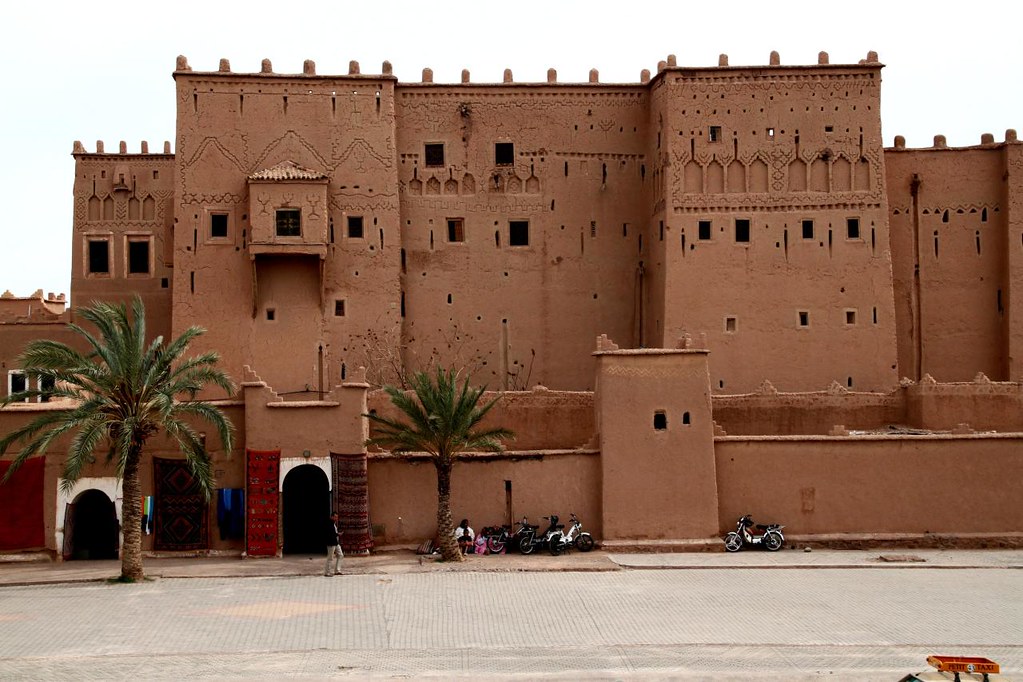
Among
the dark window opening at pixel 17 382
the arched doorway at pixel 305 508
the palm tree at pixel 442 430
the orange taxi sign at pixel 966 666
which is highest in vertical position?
the dark window opening at pixel 17 382

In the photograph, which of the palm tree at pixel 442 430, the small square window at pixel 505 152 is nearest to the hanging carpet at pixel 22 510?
the palm tree at pixel 442 430

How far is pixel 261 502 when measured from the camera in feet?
87.3

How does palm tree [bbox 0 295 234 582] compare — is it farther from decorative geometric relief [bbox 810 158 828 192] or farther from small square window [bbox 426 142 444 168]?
decorative geometric relief [bbox 810 158 828 192]

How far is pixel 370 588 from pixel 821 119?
62.6 ft

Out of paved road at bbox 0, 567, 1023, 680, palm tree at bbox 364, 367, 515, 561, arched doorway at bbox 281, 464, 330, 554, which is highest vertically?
palm tree at bbox 364, 367, 515, 561

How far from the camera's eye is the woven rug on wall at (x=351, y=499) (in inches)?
1049

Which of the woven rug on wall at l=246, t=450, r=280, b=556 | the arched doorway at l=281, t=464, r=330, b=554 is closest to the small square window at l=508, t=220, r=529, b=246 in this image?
the arched doorway at l=281, t=464, r=330, b=554

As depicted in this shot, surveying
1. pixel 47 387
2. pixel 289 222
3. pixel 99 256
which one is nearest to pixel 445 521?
pixel 47 387

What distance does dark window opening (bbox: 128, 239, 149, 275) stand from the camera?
38656 mm

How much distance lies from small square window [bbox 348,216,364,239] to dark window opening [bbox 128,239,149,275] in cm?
624

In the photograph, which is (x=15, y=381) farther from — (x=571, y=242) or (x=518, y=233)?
(x=571, y=242)

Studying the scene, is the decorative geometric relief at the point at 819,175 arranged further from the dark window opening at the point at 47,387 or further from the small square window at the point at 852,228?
the dark window opening at the point at 47,387

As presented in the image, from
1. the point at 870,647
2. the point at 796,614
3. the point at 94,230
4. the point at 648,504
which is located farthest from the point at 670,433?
the point at 94,230

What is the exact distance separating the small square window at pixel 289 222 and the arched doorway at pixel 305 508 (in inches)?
353
